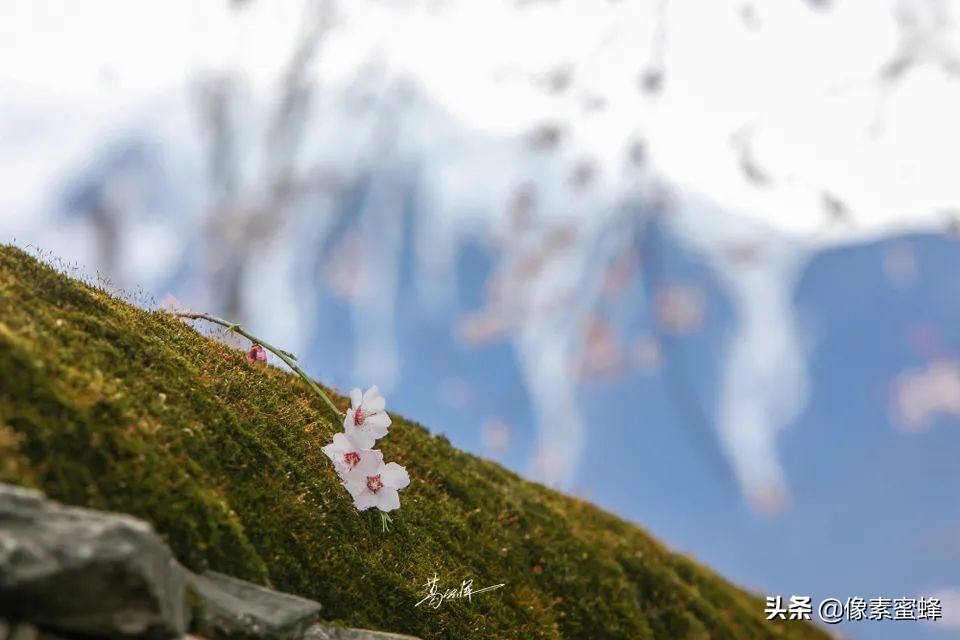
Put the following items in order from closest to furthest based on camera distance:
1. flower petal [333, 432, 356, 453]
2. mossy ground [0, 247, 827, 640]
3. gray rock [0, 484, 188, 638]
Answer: gray rock [0, 484, 188, 638]
mossy ground [0, 247, 827, 640]
flower petal [333, 432, 356, 453]

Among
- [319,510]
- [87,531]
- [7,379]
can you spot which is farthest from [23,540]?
[319,510]

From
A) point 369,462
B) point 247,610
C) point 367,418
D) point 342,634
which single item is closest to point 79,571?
point 247,610

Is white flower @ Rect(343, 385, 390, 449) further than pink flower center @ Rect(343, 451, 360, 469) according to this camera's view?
No

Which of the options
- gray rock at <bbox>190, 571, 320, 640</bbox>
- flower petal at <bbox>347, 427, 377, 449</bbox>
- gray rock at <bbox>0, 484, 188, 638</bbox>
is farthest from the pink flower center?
gray rock at <bbox>0, 484, 188, 638</bbox>

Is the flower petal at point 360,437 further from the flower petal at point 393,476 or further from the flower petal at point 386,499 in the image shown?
the flower petal at point 386,499

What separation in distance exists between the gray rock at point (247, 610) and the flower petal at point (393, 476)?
163cm

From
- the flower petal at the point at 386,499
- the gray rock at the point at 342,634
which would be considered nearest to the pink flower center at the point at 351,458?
the flower petal at the point at 386,499

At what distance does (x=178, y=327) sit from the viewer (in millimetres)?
8445

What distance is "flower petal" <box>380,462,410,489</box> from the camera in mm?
7458

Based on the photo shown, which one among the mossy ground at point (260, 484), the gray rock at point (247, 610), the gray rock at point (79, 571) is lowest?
the gray rock at point (79, 571)

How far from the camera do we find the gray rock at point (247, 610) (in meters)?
5.46

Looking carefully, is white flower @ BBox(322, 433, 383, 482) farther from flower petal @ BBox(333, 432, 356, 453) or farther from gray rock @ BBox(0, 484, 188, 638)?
gray rock @ BBox(0, 484, 188, 638)

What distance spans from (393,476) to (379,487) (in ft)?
0.56

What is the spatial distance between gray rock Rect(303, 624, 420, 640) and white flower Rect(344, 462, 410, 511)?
4.00ft
